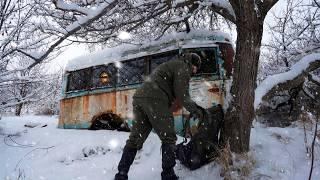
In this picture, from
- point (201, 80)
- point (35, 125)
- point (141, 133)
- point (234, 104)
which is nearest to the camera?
point (141, 133)

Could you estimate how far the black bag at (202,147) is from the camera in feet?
15.0

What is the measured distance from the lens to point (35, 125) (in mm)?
9031

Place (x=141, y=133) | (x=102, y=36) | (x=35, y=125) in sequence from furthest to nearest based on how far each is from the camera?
(x=35, y=125)
(x=102, y=36)
(x=141, y=133)

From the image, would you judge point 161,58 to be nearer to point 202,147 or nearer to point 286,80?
point 286,80

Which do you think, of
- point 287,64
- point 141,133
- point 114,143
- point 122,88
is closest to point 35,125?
point 122,88

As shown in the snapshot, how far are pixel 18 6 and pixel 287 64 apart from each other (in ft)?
27.3

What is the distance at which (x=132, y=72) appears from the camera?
24.8 feet

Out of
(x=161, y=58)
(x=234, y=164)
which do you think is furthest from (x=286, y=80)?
(x=161, y=58)

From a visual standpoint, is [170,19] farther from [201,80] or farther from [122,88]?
[122,88]

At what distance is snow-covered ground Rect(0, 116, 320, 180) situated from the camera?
4.46 metres

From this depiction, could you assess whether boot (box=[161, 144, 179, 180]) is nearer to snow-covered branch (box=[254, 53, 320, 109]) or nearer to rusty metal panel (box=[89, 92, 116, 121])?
snow-covered branch (box=[254, 53, 320, 109])

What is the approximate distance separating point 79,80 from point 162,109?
4745 mm

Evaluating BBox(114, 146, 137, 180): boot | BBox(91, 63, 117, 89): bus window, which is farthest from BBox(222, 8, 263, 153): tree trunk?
BBox(91, 63, 117, 89): bus window

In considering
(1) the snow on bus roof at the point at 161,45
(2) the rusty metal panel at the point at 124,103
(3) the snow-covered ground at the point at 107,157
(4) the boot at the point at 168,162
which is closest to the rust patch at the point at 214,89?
(1) the snow on bus roof at the point at 161,45
